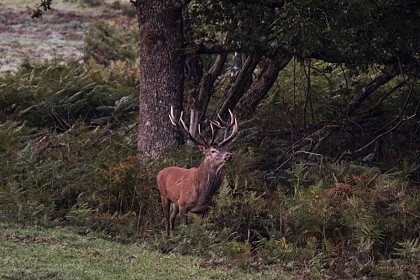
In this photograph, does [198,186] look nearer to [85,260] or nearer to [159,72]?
[85,260]

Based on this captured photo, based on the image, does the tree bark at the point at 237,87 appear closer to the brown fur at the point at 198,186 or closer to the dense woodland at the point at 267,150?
the dense woodland at the point at 267,150

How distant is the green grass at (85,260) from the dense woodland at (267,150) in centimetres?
55

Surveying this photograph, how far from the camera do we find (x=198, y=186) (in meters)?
12.7

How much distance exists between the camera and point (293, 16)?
45.6ft

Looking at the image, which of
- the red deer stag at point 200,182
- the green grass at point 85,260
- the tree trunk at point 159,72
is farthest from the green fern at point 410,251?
the tree trunk at point 159,72

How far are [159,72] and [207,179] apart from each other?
311 cm

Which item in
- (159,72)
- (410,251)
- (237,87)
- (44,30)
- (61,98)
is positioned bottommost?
(44,30)

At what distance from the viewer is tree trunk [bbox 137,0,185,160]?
15.0 meters

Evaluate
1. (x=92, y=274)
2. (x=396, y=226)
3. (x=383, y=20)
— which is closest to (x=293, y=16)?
(x=383, y=20)

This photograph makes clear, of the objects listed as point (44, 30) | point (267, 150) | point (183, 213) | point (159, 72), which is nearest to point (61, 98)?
point (159, 72)

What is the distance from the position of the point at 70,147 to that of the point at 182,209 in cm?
458

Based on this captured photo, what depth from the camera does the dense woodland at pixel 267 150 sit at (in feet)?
39.9

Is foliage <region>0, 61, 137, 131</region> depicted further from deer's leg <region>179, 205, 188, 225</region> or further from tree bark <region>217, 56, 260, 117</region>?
deer's leg <region>179, 205, 188, 225</region>

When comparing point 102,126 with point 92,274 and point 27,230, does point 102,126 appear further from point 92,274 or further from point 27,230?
point 92,274
